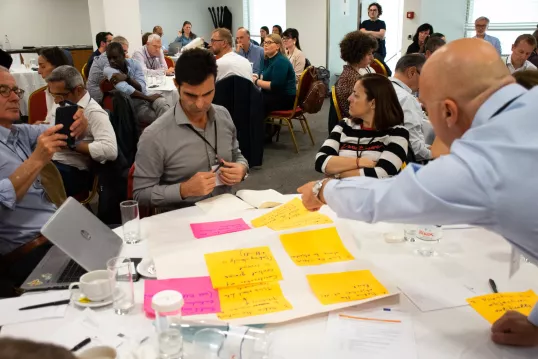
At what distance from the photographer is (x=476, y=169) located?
907 millimetres

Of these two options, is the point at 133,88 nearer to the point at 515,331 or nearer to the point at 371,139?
the point at 371,139

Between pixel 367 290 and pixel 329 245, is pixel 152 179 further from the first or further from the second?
pixel 367 290

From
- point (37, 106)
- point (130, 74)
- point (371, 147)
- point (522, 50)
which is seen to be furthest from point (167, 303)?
point (522, 50)

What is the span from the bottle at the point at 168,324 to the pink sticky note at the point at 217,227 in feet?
1.89

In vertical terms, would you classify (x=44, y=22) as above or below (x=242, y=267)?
above

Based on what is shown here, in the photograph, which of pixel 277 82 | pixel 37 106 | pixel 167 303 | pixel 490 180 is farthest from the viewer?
pixel 277 82

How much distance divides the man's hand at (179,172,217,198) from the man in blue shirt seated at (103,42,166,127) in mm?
2818

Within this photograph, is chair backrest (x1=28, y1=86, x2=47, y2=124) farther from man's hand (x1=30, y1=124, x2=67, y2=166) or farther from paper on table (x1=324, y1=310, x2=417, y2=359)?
paper on table (x1=324, y1=310, x2=417, y2=359)

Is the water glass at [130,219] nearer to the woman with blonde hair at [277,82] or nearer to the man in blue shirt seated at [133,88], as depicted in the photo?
the man in blue shirt seated at [133,88]

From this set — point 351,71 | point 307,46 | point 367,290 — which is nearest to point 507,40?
point 307,46

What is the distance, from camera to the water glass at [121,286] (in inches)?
48.8

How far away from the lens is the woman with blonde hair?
17.8 feet

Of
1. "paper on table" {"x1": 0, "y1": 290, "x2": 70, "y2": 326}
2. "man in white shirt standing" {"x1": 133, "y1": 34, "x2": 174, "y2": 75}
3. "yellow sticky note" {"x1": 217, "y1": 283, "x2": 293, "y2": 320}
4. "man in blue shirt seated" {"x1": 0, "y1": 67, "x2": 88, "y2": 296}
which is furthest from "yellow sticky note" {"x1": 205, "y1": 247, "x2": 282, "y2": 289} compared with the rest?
"man in white shirt standing" {"x1": 133, "y1": 34, "x2": 174, "y2": 75}

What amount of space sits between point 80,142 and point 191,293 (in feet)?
6.24
